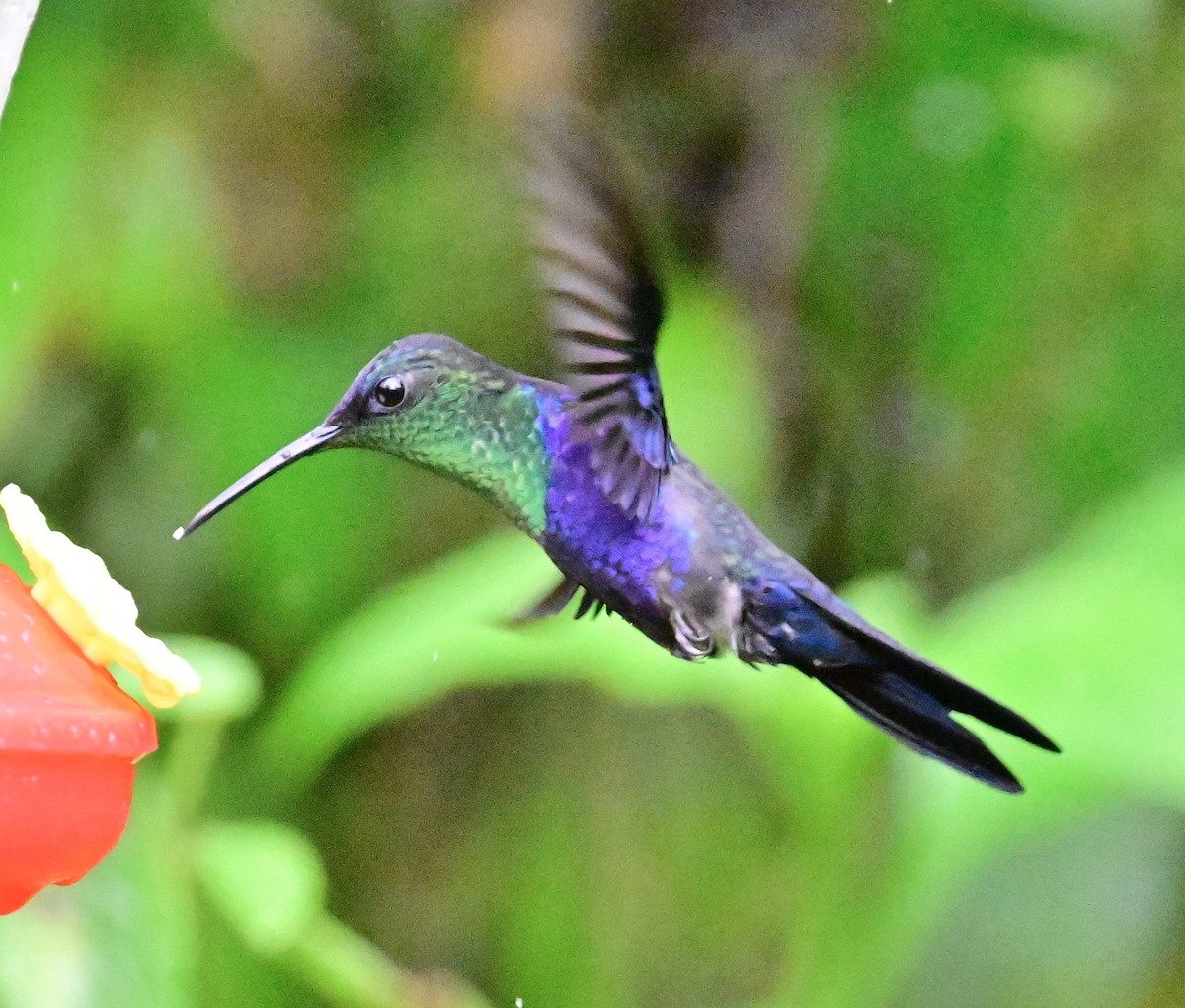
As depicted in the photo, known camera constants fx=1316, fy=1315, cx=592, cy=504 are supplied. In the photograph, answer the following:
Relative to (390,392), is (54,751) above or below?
below

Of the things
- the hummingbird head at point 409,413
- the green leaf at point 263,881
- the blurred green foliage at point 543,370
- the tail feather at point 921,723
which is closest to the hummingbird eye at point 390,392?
the hummingbird head at point 409,413

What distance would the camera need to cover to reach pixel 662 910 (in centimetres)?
121

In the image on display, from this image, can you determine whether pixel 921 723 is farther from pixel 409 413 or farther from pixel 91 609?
pixel 91 609

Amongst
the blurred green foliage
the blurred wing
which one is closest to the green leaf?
the blurred green foliage

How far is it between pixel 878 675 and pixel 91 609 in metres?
0.41

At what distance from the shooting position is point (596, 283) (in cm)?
62

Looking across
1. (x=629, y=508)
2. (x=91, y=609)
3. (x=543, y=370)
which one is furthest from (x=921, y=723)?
(x=543, y=370)

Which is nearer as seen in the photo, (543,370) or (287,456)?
(287,456)

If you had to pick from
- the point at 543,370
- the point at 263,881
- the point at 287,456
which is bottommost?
the point at 263,881

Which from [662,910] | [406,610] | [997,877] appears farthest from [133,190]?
[997,877]

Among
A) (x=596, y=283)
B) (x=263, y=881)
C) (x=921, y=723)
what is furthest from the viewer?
(x=263, y=881)

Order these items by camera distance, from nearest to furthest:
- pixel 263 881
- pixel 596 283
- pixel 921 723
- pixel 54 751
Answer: pixel 54 751, pixel 596 283, pixel 921 723, pixel 263 881

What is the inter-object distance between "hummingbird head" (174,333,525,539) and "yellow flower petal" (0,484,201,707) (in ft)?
0.38

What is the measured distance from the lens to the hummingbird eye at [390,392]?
69cm
